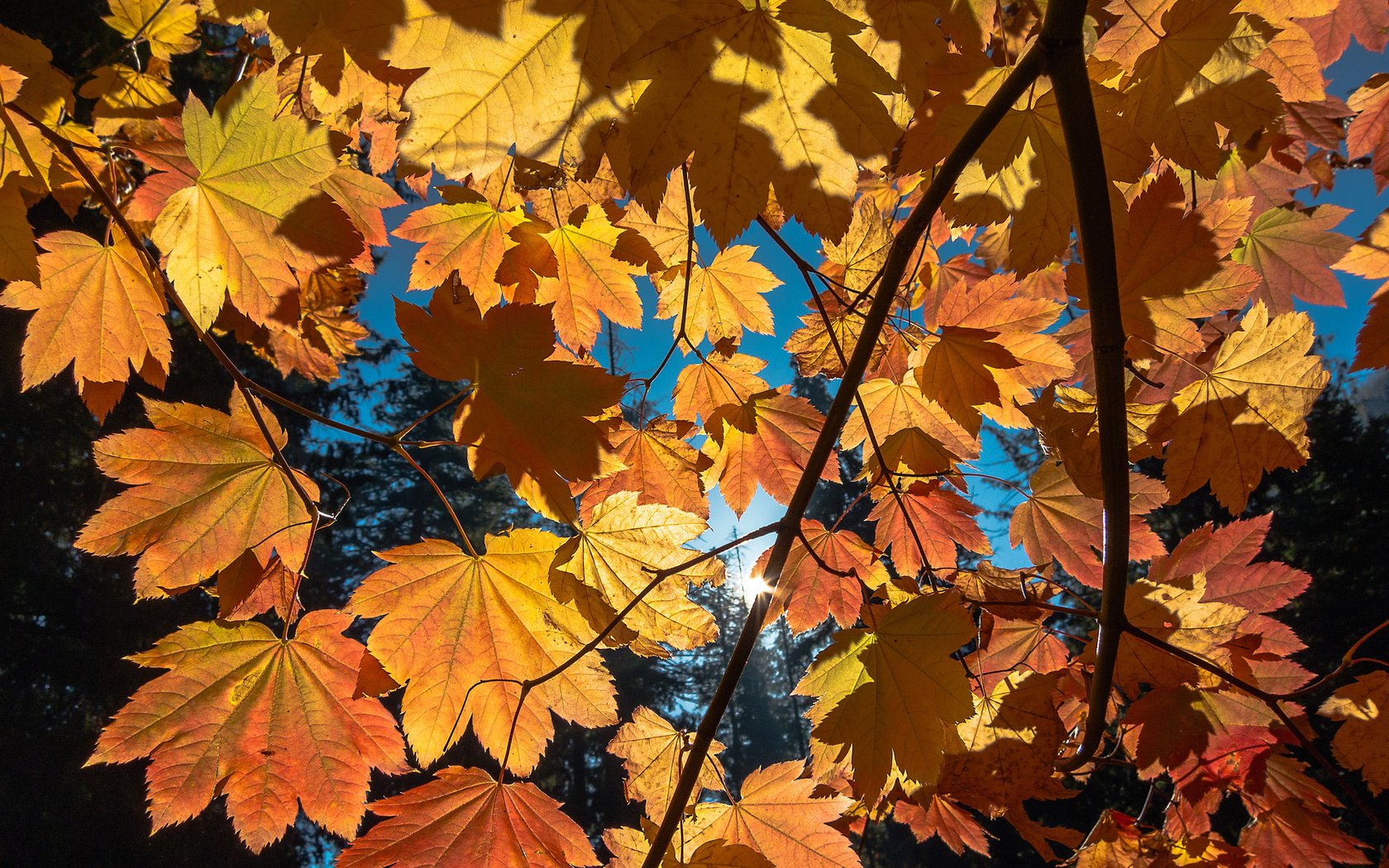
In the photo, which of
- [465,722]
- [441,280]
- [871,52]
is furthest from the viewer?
[441,280]

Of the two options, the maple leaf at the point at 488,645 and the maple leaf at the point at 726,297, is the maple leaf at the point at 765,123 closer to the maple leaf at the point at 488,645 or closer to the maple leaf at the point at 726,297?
the maple leaf at the point at 488,645

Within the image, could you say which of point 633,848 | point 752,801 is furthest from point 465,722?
point 752,801

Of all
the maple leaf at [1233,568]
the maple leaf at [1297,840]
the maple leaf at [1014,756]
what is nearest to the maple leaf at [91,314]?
the maple leaf at [1014,756]

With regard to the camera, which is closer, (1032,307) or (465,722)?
(465,722)

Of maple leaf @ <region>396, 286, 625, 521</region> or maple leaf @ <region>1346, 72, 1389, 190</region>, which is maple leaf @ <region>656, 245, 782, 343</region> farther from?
maple leaf @ <region>1346, 72, 1389, 190</region>

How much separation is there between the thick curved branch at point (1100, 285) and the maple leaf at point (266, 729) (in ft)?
4.15

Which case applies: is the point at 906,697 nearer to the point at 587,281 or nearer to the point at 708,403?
the point at 708,403

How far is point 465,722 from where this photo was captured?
1.30 metres

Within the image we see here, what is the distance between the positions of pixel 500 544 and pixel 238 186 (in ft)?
2.69

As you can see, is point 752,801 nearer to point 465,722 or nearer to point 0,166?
point 465,722

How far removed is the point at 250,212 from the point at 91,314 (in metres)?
0.49

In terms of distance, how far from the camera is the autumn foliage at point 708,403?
954mm

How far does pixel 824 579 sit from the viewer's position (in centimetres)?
176

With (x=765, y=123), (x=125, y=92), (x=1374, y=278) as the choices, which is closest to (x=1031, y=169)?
(x=765, y=123)
